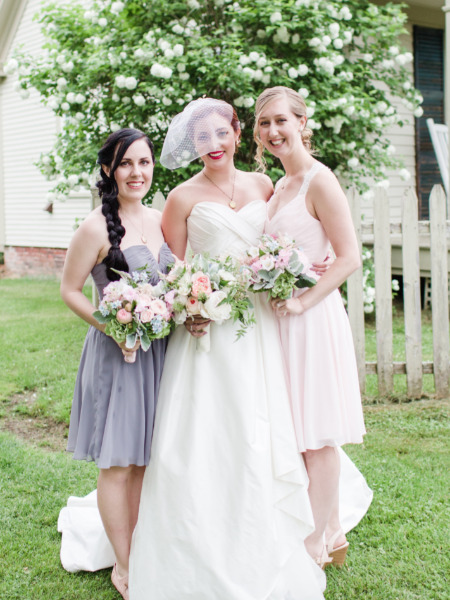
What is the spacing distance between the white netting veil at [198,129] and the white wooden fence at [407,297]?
260cm

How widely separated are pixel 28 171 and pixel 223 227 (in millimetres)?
12594

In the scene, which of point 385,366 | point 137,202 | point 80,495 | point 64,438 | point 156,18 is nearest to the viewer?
point 137,202

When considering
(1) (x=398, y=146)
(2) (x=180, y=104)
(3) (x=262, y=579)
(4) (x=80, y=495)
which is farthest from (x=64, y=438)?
(1) (x=398, y=146)

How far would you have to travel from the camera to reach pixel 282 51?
709cm

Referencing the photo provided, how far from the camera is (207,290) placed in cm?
265

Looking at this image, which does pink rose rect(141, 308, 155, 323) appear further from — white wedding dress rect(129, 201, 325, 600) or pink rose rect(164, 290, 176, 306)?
white wedding dress rect(129, 201, 325, 600)

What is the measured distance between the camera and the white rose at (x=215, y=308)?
267cm

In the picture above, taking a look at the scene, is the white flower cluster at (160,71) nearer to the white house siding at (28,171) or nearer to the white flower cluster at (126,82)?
the white flower cluster at (126,82)

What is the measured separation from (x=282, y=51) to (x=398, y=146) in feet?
11.3

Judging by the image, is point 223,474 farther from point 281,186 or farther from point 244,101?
point 244,101

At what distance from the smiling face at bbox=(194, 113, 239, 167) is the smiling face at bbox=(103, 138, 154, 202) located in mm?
280

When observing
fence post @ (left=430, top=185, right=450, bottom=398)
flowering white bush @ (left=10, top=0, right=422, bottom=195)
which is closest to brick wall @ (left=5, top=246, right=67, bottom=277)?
flowering white bush @ (left=10, top=0, right=422, bottom=195)

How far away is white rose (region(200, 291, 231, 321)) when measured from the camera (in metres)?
2.67

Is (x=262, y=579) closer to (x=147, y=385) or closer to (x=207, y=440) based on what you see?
(x=207, y=440)
